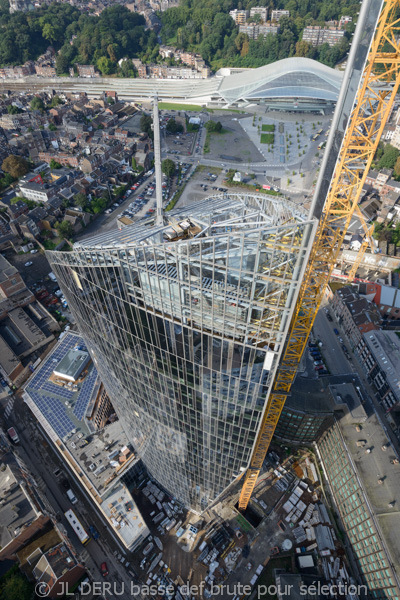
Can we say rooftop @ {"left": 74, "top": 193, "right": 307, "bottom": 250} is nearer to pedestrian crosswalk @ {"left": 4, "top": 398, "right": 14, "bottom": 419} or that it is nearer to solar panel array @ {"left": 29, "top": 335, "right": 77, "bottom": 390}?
solar panel array @ {"left": 29, "top": 335, "right": 77, "bottom": 390}

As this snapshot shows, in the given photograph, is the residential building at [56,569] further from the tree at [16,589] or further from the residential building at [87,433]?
the residential building at [87,433]

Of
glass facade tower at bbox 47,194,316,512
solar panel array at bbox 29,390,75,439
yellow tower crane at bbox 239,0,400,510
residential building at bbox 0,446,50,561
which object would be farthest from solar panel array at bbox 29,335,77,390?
yellow tower crane at bbox 239,0,400,510

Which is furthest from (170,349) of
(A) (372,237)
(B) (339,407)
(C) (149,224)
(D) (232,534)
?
(A) (372,237)

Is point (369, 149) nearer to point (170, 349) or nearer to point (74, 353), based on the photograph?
point (170, 349)

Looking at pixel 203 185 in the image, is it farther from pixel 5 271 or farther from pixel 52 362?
pixel 52 362

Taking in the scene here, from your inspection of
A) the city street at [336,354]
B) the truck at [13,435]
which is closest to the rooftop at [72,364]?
the truck at [13,435]

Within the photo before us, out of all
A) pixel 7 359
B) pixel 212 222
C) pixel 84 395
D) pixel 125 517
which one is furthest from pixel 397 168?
pixel 7 359
